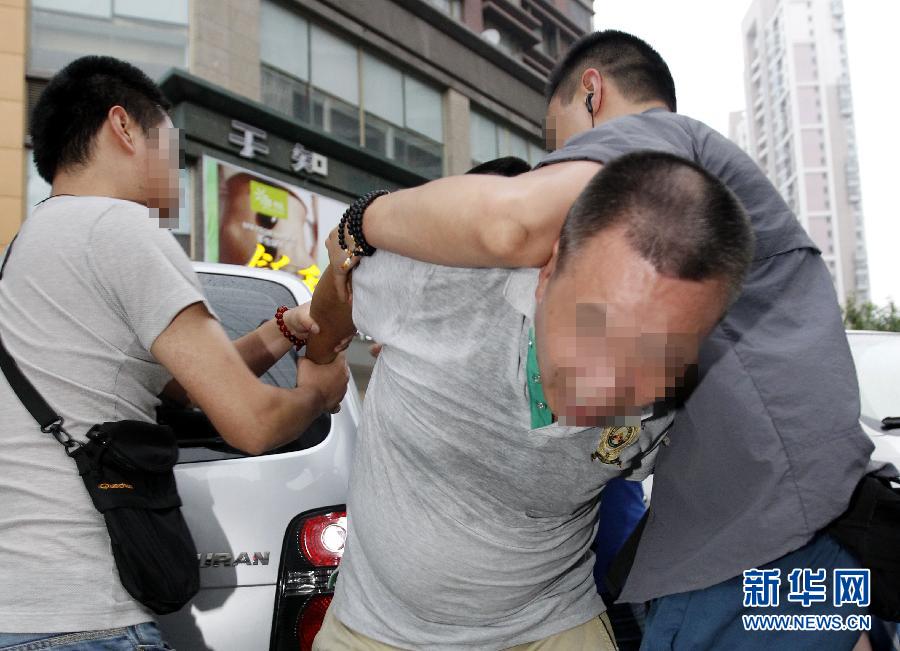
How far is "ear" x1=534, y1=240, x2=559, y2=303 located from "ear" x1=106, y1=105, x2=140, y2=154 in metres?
1.04

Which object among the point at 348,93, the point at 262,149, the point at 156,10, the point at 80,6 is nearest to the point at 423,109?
the point at 348,93

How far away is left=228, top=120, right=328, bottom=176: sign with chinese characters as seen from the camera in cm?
1162

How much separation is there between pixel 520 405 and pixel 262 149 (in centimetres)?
1164

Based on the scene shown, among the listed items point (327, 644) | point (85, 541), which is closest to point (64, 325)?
point (85, 541)

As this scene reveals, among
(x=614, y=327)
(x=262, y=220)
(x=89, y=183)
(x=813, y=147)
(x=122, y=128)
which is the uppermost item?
(x=813, y=147)

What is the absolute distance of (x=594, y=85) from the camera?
6.57 ft

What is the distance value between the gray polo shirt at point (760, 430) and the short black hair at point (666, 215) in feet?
0.66

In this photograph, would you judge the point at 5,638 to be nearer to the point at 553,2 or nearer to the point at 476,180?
the point at 476,180

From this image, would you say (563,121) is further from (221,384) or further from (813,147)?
(813,147)

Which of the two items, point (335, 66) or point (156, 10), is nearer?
point (156, 10)

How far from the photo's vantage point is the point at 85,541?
128 centimetres

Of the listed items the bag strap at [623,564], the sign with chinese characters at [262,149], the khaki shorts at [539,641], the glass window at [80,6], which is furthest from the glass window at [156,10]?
the bag strap at [623,564]

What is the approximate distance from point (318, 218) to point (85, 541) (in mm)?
11840

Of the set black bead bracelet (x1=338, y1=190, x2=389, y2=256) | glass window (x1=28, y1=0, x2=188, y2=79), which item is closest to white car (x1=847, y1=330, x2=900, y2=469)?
black bead bracelet (x1=338, y1=190, x2=389, y2=256)
